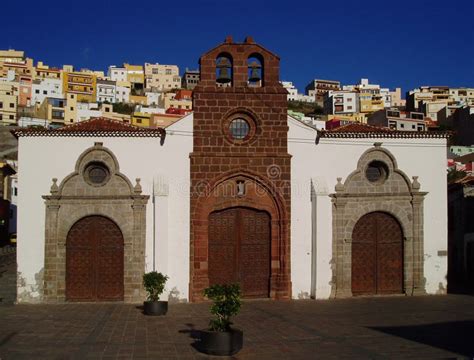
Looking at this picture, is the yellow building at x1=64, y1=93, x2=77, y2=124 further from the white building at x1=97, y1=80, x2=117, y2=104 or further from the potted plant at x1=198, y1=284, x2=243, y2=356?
the potted plant at x1=198, y1=284, x2=243, y2=356

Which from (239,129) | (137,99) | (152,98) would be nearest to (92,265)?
(239,129)

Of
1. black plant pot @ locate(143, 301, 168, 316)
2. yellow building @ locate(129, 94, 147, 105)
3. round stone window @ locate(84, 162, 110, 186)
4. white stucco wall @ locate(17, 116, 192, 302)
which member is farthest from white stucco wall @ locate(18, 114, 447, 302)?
yellow building @ locate(129, 94, 147, 105)

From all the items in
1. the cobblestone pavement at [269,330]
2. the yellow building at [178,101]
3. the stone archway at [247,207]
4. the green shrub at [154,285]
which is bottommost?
the cobblestone pavement at [269,330]

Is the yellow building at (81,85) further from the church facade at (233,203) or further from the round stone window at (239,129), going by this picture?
the round stone window at (239,129)

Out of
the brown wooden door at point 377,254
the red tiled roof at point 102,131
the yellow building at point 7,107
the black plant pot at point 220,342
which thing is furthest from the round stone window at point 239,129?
the yellow building at point 7,107

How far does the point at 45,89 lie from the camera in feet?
378

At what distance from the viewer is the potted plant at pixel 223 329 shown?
10406 millimetres

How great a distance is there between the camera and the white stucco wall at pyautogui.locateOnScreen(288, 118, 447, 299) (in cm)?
Answer: 1847

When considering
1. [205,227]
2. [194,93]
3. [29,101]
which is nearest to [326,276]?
[205,227]

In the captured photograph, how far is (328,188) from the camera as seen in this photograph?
18734mm

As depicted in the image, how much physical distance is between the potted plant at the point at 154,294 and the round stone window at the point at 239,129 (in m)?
5.40

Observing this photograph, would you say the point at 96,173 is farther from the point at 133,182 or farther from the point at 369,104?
the point at 369,104

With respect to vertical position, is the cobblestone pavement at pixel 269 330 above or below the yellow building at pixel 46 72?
below

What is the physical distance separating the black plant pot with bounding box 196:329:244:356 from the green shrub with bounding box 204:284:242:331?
0.19 m
